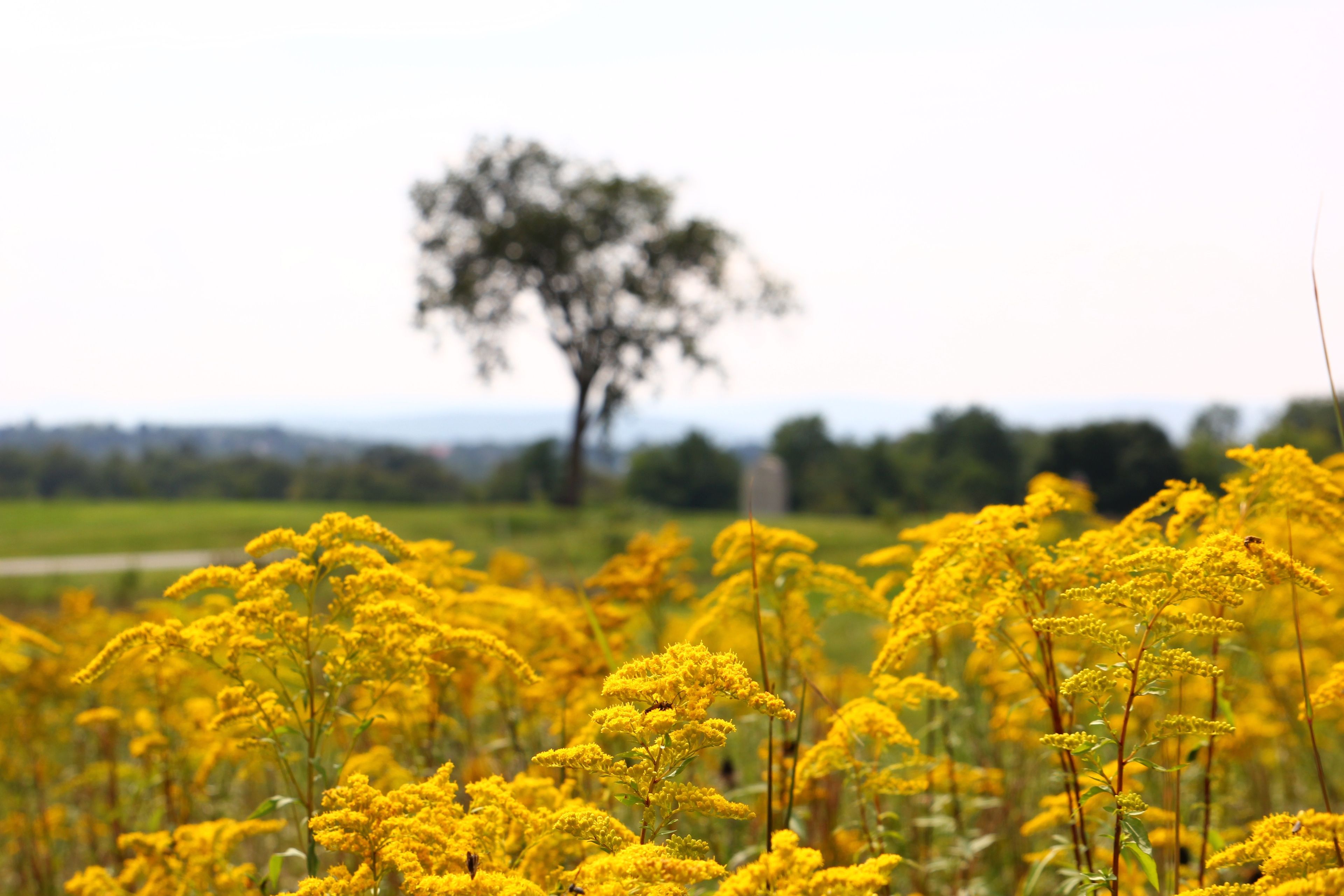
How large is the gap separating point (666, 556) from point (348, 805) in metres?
2.86

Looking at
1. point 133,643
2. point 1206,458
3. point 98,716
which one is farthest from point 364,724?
point 1206,458

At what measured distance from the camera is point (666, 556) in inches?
194

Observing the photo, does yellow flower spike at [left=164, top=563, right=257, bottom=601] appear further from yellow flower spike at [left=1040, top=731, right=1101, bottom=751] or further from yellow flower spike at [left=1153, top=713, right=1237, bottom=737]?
yellow flower spike at [left=1153, top=713, right=1237, bottom=737]

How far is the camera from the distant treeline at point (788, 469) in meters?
42.6

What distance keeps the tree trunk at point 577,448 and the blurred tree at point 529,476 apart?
16.4 metres

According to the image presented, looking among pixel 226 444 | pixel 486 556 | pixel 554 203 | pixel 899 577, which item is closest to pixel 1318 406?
pixel 554 203

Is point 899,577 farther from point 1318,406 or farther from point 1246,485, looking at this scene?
point 1318,406

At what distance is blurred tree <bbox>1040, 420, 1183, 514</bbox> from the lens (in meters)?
41.8

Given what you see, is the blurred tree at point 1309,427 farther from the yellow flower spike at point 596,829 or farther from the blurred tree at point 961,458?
the yellow flower spike at point 596,829

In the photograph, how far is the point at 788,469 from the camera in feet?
209

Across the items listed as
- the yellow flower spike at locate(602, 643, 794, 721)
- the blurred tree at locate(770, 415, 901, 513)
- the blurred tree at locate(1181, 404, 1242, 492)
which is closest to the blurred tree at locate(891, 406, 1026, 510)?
the blurred tree at locate(770, 415, 901, 513)

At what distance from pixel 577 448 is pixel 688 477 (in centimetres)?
2253

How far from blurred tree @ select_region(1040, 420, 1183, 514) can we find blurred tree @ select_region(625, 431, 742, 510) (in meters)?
21.0

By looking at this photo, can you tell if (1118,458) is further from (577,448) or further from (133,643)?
(133,643)
